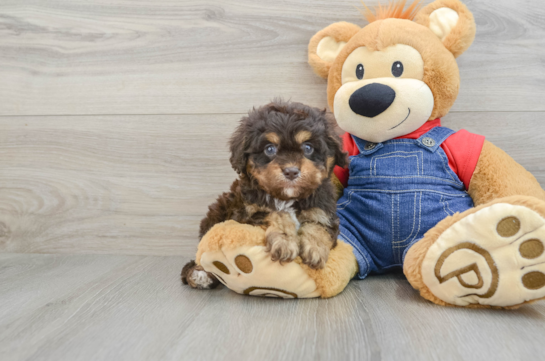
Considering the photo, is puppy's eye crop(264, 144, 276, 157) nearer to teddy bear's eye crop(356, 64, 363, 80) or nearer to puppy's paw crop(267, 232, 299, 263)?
puppy's paw crop(267, 232, 299, 263)

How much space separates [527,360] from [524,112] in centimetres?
127

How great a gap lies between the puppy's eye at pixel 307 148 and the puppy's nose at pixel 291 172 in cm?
12

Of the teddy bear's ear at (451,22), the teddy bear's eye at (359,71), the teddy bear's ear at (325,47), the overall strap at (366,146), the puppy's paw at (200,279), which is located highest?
the teddy bear's ear at (451,22)

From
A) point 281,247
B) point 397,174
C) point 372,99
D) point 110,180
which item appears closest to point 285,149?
point 281,247

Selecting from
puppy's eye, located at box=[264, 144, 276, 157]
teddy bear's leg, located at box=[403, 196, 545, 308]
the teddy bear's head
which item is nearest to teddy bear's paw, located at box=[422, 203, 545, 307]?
teddy bear's leg, located at box=[403, 196, 545, 308]

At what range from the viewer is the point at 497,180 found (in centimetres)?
146

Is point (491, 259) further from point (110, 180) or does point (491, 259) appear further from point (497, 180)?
point (110, 180)

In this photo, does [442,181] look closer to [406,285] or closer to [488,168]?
[488,168]

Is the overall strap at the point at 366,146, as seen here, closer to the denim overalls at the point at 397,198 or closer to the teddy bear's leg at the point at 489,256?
the denim overalls at the point at 397,198

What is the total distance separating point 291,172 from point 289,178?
0.02m

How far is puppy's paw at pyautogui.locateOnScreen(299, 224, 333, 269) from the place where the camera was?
4.10ft

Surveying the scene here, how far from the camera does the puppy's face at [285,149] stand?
47.8 inches

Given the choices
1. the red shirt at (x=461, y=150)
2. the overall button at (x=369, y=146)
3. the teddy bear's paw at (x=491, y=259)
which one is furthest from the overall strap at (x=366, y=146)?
the teddy bear's paw at (x=491, y=259)

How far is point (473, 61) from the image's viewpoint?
70.8 inches
